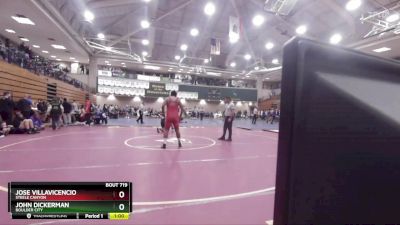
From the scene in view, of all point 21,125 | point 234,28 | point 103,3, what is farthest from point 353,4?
point 21,125

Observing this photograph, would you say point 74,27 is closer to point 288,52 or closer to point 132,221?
point 132,221

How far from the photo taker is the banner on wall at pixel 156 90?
37.2 meters

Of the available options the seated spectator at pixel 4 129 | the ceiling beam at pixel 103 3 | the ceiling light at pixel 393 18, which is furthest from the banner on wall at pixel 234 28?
the seated spectator at pixel 4 129

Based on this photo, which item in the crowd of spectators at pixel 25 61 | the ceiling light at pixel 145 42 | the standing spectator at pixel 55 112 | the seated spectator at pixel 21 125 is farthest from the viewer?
the ceiling light at pixel 145 42

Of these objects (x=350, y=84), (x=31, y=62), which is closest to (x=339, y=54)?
(x=350, y=84)

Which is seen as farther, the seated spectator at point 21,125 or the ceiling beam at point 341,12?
the ceiling beam at point 341,12

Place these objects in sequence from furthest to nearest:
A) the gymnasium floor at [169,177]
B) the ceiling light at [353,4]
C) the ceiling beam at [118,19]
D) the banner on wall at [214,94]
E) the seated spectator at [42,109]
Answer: the banner on wall at [214,94] < the ceiling beam at [118,19] < the ceiling light at [353,4] < the seated spectator at [42,109] < the gymnasium floor at [169,177]

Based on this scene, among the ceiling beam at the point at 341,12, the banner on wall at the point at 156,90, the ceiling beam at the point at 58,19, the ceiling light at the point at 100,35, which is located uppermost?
the ceiling beam at the point at 341,12

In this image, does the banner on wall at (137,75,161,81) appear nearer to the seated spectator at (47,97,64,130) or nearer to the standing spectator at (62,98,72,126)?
the standing spectator at (62,98,72,126)

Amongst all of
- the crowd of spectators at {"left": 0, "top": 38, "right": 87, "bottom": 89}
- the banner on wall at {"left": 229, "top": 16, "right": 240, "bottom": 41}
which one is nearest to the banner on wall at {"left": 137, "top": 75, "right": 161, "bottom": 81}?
the crowd of spectators at {"left": 0, "top": 38, "right": 87, "bottom": 89}

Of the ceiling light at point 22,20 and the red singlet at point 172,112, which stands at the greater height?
the ceiling light at point 22,20
